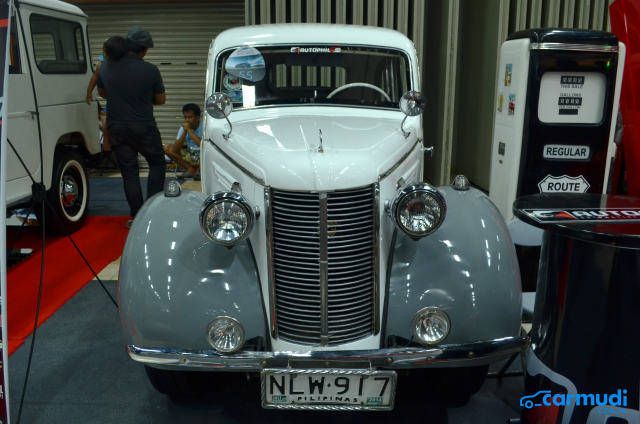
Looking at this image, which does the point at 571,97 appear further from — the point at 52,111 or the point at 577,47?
the point at 52,111

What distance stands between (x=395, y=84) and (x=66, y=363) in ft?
7.69

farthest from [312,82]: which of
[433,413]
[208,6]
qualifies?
[208,6]

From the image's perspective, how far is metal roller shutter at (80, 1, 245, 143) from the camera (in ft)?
25.6

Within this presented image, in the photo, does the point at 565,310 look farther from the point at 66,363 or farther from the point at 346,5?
the point at 346,5

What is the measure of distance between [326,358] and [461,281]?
1.93 feet

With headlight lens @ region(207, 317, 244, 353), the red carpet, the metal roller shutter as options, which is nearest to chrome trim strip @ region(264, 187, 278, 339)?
headlight lens @ region(207, 317, 244, 353)

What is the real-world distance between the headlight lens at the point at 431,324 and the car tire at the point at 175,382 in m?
1.06

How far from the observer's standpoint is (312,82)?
9.82 ft

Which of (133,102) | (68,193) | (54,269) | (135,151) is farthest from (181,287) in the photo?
(68,193)

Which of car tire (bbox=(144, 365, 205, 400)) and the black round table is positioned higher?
the black round table

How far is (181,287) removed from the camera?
197 centimetres

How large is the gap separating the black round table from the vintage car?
0.22 m

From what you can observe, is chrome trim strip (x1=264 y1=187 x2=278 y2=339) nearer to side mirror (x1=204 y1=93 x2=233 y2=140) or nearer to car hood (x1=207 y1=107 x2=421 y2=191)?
car hood (x1=207 y1=107 x2=421 y2=191)

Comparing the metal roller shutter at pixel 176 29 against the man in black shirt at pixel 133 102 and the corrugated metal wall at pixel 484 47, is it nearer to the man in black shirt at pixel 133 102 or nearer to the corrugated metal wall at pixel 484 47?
the corrugated metal wall at pixel 484 47
